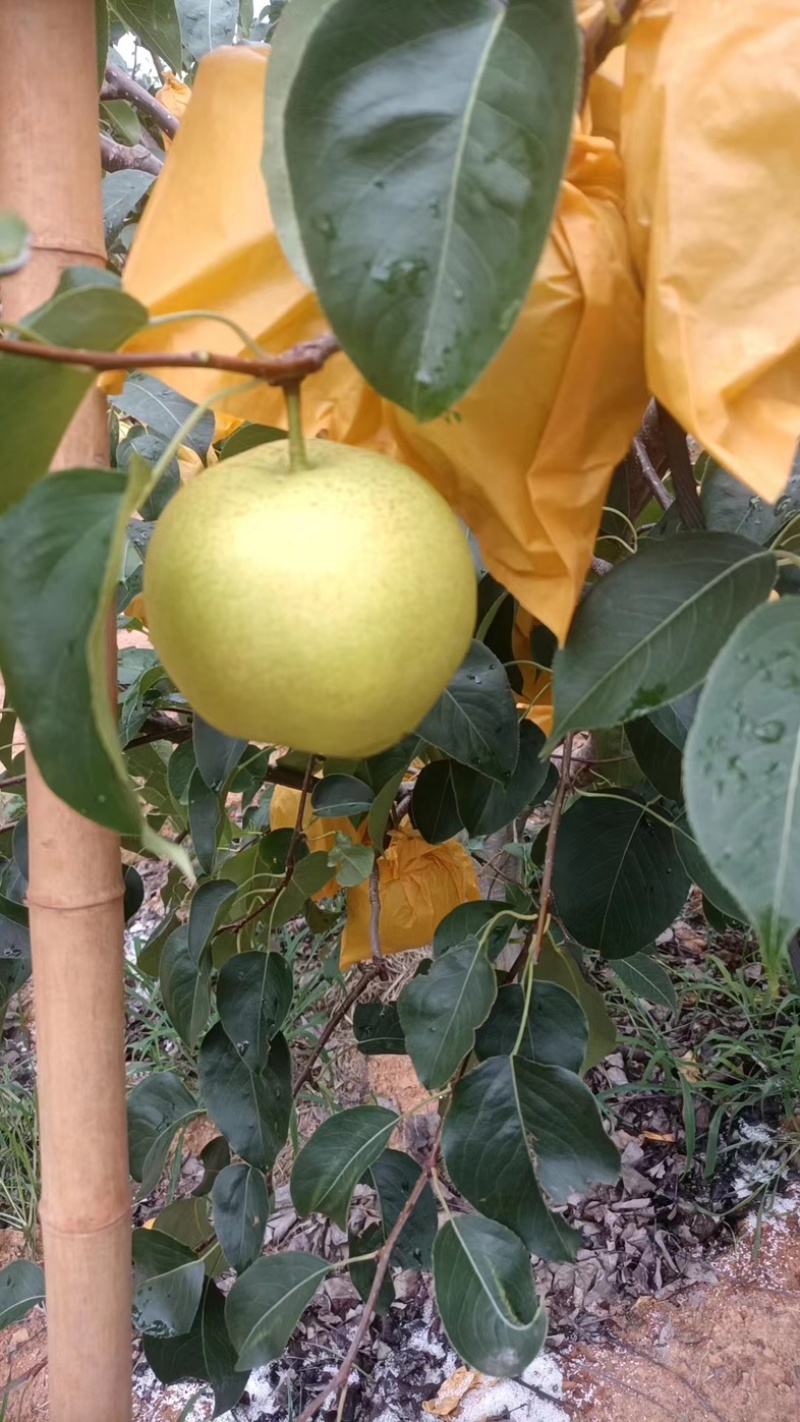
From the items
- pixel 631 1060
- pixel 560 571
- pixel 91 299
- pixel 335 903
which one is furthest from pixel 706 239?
pixel 631 1060

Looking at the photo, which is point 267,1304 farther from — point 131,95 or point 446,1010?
point 131,95

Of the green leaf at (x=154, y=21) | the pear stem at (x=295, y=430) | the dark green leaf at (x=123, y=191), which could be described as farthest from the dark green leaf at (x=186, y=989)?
the green leaf at (x=154, y=21)

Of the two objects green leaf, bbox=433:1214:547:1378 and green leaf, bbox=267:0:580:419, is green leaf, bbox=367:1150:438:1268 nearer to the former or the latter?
green leaf, bbox=433:1214:547:1378

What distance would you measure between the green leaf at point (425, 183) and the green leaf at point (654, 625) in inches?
6.9

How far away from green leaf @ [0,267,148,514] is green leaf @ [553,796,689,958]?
553mm

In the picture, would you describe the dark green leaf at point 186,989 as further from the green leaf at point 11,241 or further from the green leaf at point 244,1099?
the green leaf at point 11,241

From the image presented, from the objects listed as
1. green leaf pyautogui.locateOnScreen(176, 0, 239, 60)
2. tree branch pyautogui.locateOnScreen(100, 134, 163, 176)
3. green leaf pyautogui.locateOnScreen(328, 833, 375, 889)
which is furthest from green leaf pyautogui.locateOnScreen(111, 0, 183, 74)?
green leaf pyautogui.locateOnScreen(328, 833, 375, 889)

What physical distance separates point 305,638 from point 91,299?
0.15 meters

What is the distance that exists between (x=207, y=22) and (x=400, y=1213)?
1.46m

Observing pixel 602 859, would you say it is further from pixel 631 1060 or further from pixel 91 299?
pixel 631 1060

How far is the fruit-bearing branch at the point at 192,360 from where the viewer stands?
34cm

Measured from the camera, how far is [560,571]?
0.48 metres

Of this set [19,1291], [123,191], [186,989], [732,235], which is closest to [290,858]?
[186,989]

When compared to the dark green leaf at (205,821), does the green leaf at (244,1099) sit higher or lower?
lower
